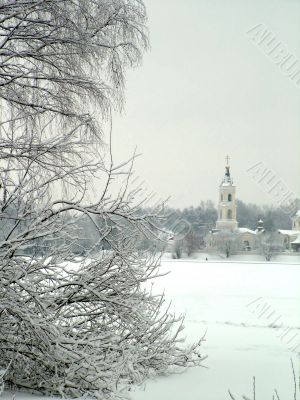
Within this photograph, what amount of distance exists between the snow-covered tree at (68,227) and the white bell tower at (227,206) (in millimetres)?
64017

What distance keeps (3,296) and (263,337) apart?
229 inches

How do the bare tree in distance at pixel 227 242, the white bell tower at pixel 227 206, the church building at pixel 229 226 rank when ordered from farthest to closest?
1. the white bell tower at pixel 227 206
2. the church building at pixel 229 226
3. the bare tree in distance at pixel 227 242

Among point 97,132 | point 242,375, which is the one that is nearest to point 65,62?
point 97,132

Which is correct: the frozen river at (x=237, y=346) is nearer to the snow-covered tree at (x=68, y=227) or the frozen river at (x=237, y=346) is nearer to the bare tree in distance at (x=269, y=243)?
the snow-covered tree at (x=68, y=227)

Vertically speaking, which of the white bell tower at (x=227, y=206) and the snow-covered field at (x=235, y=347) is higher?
the white bell tower at (x=227, y=206)

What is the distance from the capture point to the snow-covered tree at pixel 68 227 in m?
5.08

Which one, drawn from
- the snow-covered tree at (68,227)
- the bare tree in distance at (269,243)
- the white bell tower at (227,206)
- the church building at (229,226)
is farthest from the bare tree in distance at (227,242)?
the snow-covered tree at (68,227)

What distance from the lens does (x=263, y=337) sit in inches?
381

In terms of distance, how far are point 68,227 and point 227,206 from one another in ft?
226

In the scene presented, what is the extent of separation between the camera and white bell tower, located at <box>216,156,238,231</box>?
71438 millimetres

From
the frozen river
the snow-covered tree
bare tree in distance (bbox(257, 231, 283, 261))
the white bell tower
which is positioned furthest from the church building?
the snow-covered tree

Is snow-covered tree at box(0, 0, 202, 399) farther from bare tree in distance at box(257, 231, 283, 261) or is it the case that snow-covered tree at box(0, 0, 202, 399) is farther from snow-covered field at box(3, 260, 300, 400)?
bare tree in distance at box(257, 231, 283, 261)

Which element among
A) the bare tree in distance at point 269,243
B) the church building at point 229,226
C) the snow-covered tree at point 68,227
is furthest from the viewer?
the church building at point 229,226

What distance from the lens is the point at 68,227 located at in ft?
17.6
